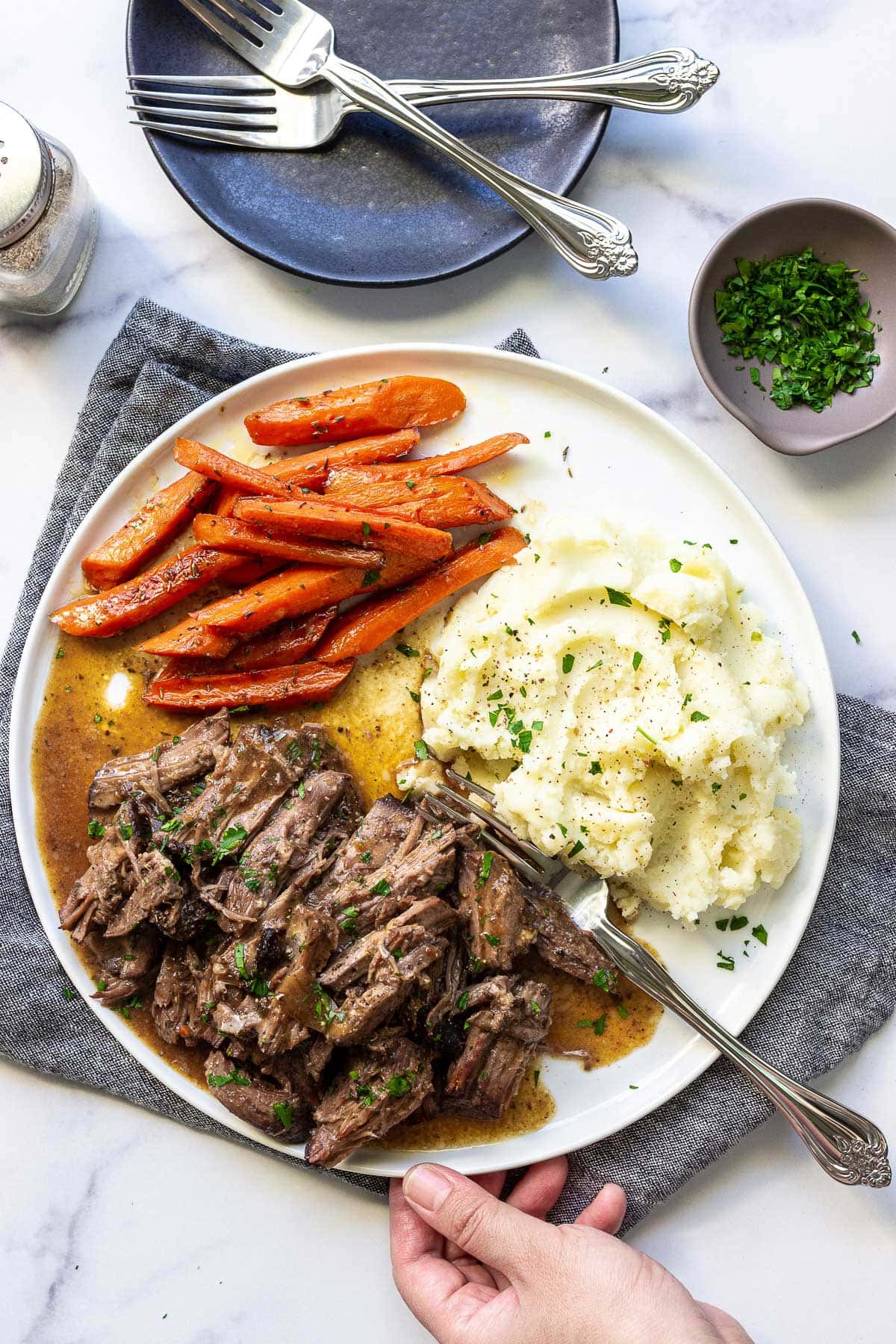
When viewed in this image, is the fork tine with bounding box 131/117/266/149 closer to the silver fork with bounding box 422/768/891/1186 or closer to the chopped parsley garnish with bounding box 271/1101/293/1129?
the silver fork with bounding box 422/768/891/1186

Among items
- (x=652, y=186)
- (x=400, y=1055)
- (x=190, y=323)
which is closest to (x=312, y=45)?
(x=190, y=323)

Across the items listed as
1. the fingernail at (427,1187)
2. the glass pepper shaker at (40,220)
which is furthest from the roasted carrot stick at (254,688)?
the fingernail at (427,1187)

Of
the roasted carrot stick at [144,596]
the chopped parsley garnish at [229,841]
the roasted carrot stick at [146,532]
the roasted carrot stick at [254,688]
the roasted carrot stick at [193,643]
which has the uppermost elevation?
the roasted carrot stick at [146,532]

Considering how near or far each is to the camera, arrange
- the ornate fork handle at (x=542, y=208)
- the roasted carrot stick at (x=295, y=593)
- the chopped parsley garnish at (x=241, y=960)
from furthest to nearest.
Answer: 1. the ornate fork handle at (x=542, y=208)
2. the roasted carrot stick at (x=295, y=593)
3. the chopped parsley garnish at (x=241, y=960)

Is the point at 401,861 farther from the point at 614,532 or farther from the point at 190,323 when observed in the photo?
the point at 190,323

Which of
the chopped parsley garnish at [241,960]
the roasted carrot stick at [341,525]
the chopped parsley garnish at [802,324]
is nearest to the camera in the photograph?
the chopped parsley garnish at [241,960]

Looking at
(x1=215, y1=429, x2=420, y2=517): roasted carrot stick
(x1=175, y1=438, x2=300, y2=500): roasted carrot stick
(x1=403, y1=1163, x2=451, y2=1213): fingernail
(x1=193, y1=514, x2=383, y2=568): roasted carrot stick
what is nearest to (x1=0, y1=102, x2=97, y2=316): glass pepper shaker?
(x1=175, y1=438, x2=300, y2=500): roasted carrot stick

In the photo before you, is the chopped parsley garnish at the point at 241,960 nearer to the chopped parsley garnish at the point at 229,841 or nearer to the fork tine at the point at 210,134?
the chopped parsley garnish at the point at 229,841
